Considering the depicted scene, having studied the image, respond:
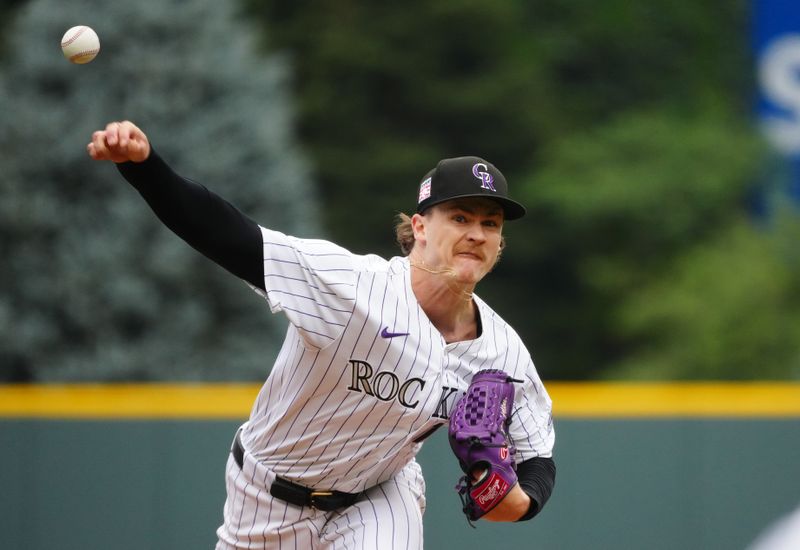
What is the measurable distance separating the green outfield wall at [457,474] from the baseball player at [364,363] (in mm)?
2096

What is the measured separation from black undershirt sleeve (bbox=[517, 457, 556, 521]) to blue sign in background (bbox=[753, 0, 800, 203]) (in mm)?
6487

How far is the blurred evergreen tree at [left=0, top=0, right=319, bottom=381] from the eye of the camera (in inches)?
356

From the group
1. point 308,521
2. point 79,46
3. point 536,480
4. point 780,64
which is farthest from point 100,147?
point 780,64

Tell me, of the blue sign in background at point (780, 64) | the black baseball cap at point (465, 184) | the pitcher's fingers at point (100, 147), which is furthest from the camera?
the blue sign in background at point (780, 64)

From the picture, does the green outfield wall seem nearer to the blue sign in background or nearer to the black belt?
the black belt

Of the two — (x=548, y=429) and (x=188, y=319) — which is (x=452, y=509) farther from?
(x=188, y=319)

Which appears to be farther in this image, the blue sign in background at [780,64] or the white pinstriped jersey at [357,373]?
the blue sign in background at [780,64]

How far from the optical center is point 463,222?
3.53 metres

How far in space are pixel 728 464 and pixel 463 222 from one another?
2.92 m

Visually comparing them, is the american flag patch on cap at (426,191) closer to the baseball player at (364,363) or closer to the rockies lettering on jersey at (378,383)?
the baseball player at (364,363)

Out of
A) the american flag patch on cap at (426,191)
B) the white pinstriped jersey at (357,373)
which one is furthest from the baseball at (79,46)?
the american flag patch on cap at (426,191)

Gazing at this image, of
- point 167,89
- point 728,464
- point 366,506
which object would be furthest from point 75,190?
point 366,506

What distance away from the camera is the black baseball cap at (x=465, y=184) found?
349 centimetres

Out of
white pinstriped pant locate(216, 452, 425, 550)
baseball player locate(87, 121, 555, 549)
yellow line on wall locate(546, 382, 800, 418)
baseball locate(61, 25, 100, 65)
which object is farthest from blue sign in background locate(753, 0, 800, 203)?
baseball locate(61, 25, 100, 65)
